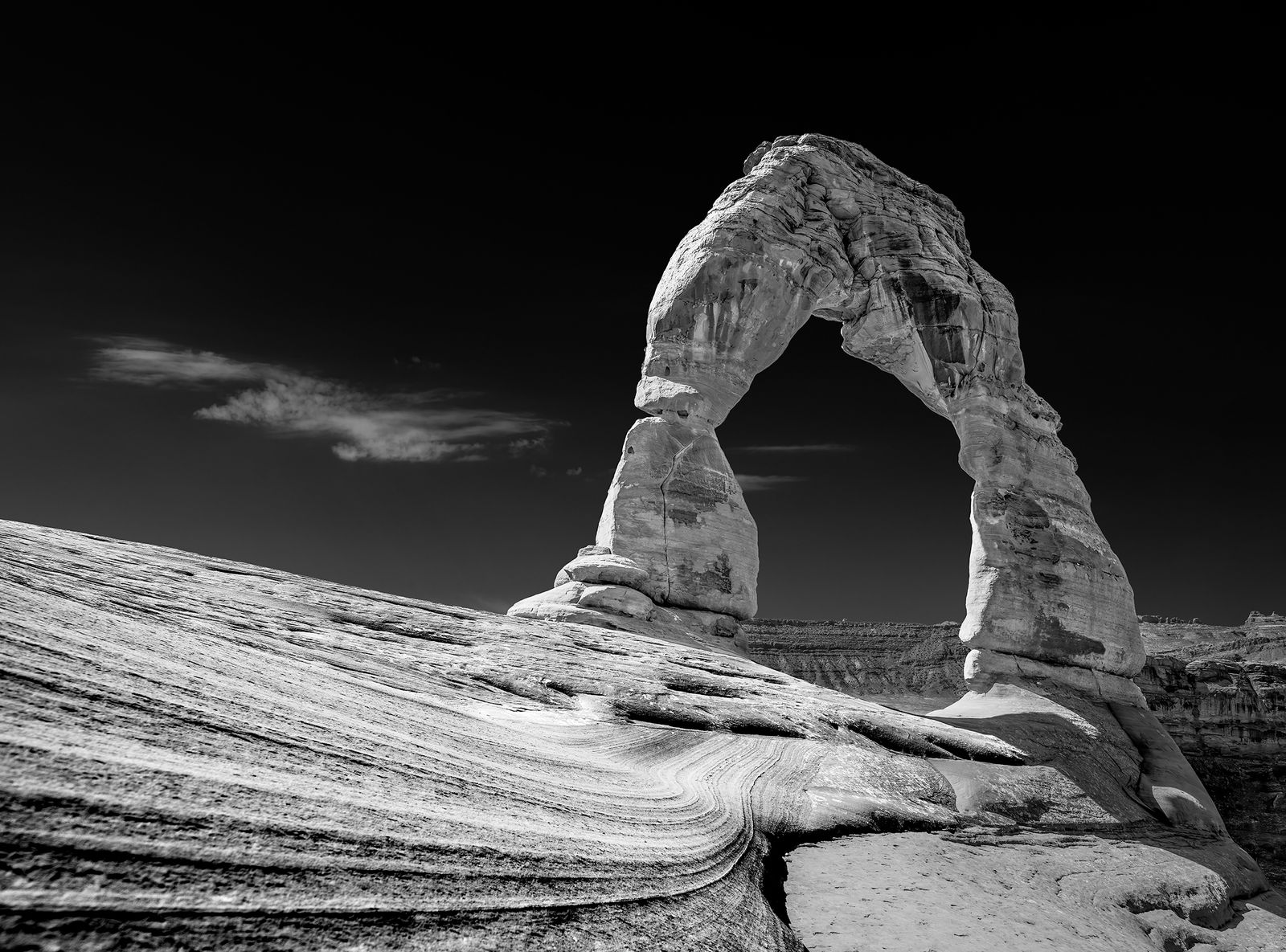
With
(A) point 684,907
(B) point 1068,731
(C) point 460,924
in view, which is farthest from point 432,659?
(B) point 1068,731

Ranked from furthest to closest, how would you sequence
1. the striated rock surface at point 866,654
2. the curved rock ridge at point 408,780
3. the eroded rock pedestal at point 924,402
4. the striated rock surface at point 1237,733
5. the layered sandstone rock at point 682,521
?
1. the striated rock surface at point 866,654
2. the striated rock surface at point 1237,733
3. the layered sandstone rock at point 682,521
4. the eroded rock pedestal at point 924,402
5. the curved rock ridge at point 408,780

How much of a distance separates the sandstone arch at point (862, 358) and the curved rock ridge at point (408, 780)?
4.20 m

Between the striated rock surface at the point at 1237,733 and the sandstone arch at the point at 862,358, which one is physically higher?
the sandstone arch at the point at 862,358

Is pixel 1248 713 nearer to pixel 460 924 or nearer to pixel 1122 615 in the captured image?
pixel 1122 615

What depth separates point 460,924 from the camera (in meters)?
2.18

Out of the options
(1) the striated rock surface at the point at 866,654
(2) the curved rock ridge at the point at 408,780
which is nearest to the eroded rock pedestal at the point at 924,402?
(2) the curved rock ridge at the point at 408,780

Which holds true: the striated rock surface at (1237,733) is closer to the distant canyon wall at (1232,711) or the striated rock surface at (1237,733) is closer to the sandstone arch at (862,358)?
the distant canyon wall at (1232,711)

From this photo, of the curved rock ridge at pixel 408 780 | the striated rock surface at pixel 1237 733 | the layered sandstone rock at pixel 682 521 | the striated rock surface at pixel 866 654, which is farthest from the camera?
the striated rock surface at pixel 866 654

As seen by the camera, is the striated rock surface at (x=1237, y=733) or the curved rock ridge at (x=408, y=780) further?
the striated rock surface at (x=1237, y=733)

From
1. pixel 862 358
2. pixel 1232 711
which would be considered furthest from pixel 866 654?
pixel 862 358

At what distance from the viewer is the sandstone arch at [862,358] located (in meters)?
12.2

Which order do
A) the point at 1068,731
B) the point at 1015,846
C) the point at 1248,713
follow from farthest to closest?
the point at 1248,713 → the point at 1068,731 → the point at 1015,846

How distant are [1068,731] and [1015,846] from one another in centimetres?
528

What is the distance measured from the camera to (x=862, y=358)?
15.1 meters
